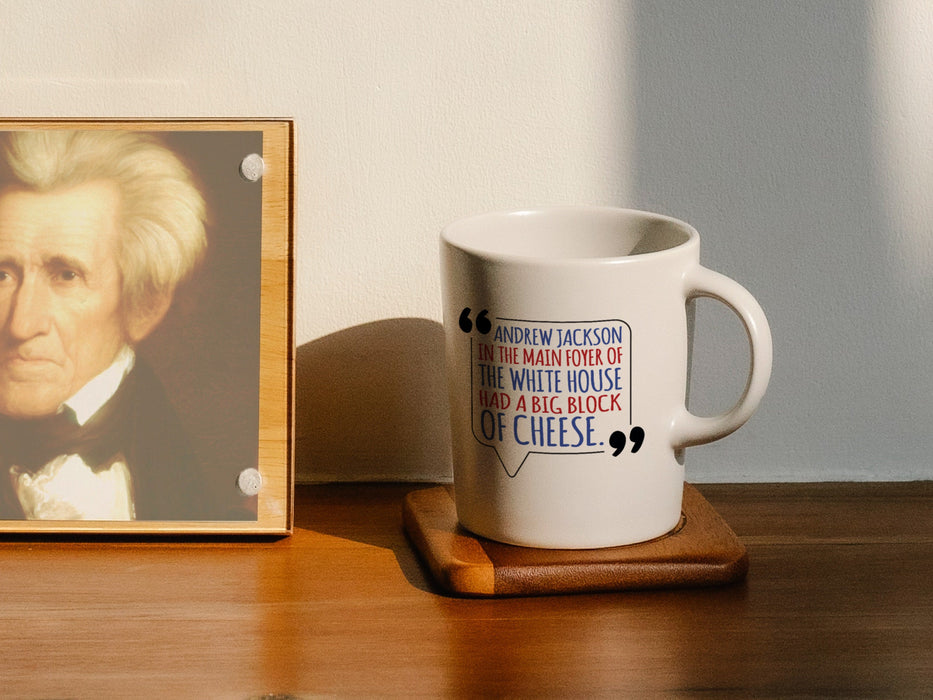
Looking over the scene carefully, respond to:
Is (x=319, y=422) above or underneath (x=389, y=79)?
underneath

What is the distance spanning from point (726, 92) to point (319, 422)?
0.34m

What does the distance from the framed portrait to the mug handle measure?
0.23 m

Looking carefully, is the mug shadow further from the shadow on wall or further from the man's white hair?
the man's white hair

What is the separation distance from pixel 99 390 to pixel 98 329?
1.4 inches

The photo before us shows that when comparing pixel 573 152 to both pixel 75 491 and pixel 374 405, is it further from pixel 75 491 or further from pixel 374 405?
pixel 75 491

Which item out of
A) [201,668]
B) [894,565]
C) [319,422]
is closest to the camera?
[201,668]

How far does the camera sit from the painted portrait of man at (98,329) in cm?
58

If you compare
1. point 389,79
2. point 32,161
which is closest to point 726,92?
point 389,79

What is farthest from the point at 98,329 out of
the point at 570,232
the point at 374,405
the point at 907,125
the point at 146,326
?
the point at 907,125

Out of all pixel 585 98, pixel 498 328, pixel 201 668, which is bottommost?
pixel 201 668

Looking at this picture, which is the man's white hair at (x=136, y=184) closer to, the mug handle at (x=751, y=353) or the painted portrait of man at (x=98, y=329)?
the painted portrait of man at (x=98, y=329)

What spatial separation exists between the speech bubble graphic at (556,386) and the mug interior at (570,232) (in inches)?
3.6

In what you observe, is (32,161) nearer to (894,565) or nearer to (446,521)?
(446,521)

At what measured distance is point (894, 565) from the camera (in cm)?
56
